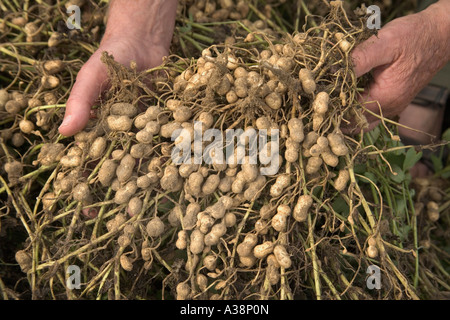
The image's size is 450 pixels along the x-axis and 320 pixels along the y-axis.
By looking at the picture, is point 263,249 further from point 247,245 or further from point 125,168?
point 125,168

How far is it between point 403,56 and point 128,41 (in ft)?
2.48

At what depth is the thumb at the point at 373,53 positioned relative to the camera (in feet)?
3.42

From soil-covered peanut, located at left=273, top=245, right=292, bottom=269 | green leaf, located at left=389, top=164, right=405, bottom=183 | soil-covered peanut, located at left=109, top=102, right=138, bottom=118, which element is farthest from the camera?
green leaf, located at left=389, top=164, right=405, bottom=183

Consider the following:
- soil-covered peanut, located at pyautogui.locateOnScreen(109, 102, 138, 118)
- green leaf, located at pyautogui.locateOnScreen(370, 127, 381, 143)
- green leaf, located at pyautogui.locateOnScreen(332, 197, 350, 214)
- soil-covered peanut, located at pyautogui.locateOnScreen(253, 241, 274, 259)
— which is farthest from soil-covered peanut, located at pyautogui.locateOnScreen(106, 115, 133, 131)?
green leaf, located at pyautogui.locateOnScreen(370, 127, 381, 143)

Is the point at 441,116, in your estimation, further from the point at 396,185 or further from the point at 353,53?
the point at 353,53

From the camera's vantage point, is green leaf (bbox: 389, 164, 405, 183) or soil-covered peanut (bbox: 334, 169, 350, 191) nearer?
soil-covered peanut (bbox: 334, 169, 350, 191)

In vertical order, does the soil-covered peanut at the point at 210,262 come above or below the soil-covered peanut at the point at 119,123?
below

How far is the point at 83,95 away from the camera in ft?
3.26

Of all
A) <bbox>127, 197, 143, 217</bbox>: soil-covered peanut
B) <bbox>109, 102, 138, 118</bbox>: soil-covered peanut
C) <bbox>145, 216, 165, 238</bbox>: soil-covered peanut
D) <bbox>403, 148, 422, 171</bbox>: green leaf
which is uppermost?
<bbox>109, 102, 138, 118</bbox>: soil-covered peanut

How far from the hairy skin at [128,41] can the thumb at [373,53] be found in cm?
54

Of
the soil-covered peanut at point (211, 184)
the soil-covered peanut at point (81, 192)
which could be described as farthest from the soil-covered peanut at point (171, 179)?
the soil-covered peanut at point (81, 192)

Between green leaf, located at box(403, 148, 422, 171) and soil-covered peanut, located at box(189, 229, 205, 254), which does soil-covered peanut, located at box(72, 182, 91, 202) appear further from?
green leaf, located at box(403, 148, 422, 171)

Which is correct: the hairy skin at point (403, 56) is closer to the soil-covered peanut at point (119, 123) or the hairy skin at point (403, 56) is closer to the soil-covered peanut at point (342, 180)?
the soil-covered peanut at point (342, 180)

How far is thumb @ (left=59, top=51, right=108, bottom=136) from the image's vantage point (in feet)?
3.13
